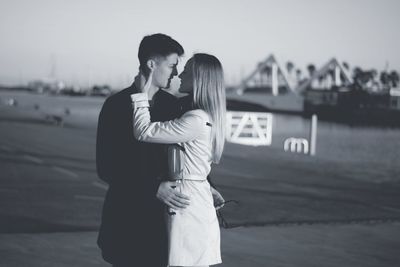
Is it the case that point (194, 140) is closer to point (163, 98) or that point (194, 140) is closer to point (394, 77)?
point (163, 98)

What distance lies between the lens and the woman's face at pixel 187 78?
114 inches

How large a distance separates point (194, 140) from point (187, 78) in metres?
0.29

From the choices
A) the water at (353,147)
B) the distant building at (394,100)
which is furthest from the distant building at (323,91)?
the water at (353,147)

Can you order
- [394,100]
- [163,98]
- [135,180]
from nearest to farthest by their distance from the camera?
1. [135,180]
2. [163,98]
3. [394,100]

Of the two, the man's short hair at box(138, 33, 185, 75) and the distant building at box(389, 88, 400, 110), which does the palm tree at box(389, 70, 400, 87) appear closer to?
the distant building at box(389, 88, 400, 110)

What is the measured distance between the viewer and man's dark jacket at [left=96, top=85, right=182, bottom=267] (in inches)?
113

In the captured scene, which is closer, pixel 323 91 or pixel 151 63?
pixel 151 63

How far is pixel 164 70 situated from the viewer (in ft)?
9.53

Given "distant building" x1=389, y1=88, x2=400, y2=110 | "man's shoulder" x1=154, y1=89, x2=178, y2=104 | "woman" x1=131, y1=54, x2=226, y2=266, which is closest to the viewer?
"woman" x1=131, y1=54, x2=226, y2=266

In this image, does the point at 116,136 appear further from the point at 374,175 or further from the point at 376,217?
the point at 374,175

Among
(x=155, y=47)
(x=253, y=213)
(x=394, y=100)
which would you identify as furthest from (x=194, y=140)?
(x=394, y=100)

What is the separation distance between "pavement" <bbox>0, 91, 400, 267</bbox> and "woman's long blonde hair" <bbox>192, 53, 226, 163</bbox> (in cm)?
300

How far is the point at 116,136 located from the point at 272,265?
10.5 feet

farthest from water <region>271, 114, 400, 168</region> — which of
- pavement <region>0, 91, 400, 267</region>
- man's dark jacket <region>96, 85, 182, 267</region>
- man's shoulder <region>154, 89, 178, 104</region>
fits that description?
man's dark jacket <region>96, 85, 182, 267</region>
